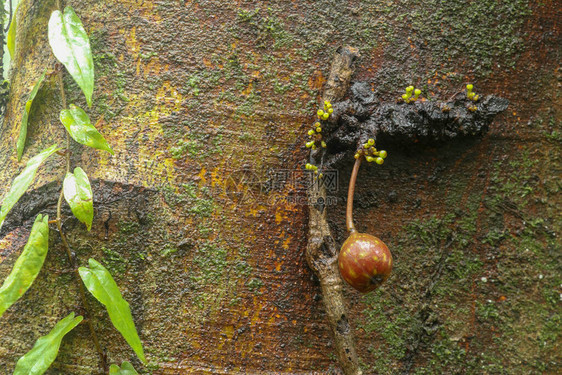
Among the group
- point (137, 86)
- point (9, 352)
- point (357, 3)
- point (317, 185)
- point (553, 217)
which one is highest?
point (357, 3)

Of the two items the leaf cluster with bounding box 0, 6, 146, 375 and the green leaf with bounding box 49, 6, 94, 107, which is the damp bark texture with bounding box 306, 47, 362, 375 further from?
the green leaf with bounding box 49, 6, 94, 107

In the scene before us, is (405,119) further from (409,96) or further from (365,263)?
(365,263)

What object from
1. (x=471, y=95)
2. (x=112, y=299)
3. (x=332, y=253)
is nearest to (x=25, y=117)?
(x=112, y=299)

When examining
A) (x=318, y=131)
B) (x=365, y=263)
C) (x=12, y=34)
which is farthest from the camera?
(x=12, y=34)

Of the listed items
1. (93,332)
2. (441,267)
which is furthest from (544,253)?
(93,332)

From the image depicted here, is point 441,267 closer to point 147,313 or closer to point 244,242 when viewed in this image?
point 244,242

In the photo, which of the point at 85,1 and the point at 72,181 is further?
the point at 85,1

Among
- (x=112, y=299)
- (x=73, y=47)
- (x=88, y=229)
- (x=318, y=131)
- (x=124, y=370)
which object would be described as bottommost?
(x=124, y=370)
